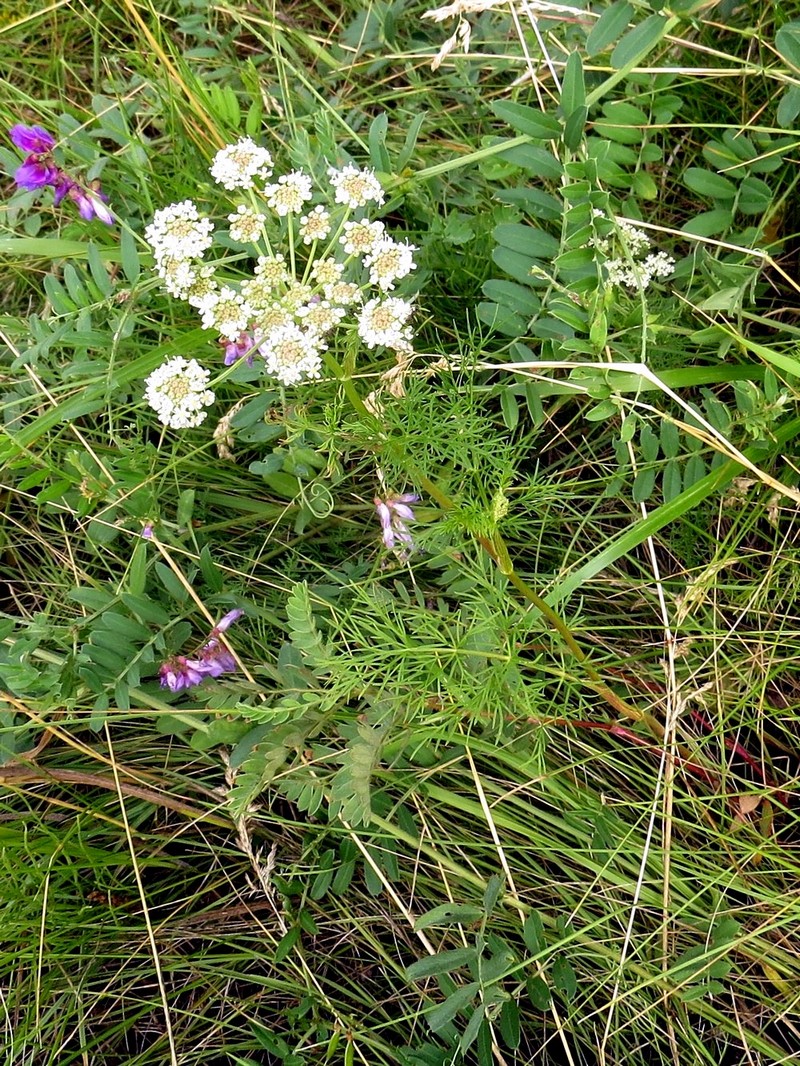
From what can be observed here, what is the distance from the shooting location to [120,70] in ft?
9.29

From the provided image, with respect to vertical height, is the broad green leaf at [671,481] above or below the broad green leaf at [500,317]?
below

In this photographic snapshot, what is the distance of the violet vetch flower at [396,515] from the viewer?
1885mm

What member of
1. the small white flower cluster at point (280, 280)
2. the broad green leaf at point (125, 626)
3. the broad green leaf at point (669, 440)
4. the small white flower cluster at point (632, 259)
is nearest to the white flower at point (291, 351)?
the small white flower cluster at point (280, 280)

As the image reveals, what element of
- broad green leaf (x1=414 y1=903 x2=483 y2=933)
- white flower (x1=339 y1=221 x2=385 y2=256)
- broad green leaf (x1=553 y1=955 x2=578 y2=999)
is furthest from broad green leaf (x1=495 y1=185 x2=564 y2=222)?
broad green leaf (x1=553 y1=955 x2=578 y2=999)

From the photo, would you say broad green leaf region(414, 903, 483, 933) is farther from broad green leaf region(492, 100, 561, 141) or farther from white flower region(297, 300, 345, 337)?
broad green leaf region(492, 100, 561, 141)

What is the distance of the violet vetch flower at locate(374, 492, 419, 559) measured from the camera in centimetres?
189

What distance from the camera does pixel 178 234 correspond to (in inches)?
68.9

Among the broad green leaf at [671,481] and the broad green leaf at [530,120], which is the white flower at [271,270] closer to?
the broad green leaf at [530,120]

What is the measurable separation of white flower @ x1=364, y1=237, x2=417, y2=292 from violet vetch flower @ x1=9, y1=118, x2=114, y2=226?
757 mm

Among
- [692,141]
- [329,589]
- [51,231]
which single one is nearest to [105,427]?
[51,231]

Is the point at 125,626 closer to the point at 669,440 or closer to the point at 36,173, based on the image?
the point at 36,173

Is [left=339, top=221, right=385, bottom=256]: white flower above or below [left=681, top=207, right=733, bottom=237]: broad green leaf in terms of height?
above

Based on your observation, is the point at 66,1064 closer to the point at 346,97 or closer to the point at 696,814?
the point at 696,814

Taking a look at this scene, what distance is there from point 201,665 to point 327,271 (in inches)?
35.6
